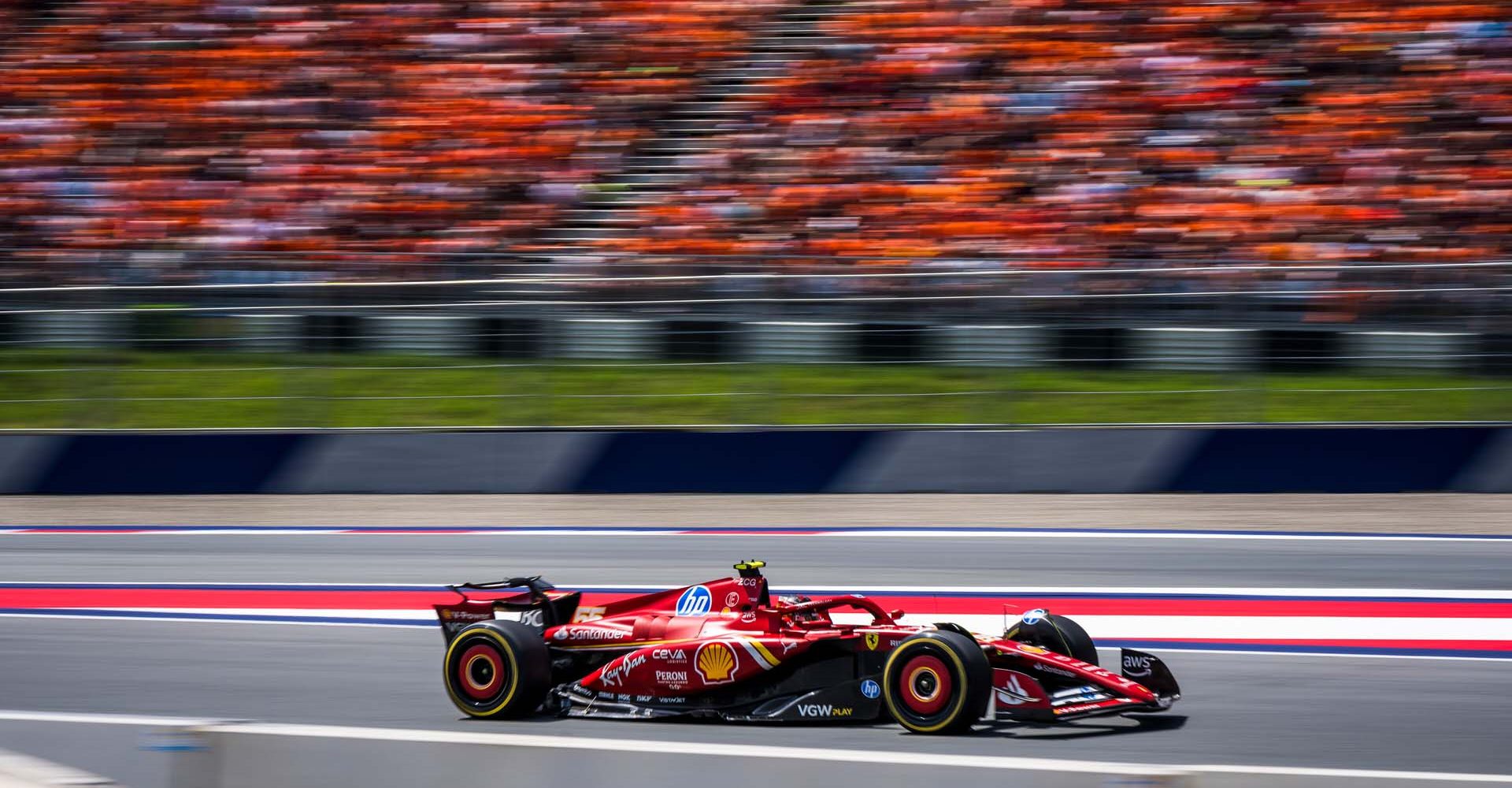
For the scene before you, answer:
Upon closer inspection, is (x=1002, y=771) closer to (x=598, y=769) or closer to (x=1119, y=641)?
(x=598, y=769)

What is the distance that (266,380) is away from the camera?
36.2 ft

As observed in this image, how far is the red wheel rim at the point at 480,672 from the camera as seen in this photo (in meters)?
5.29

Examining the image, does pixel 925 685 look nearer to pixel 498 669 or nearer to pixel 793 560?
pixel 498 669

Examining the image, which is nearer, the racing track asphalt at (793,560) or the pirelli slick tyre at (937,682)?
the pirelli slick tyre at (937,682)

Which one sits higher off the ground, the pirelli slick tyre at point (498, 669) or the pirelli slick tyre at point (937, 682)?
the pirelli slick tyre at point (498, 669)

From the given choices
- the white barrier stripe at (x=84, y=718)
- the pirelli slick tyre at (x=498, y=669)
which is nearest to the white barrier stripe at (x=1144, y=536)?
the pirelli slick tyre at (x=498, y=669)

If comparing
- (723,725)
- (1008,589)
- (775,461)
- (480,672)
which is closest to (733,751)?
(723,725)

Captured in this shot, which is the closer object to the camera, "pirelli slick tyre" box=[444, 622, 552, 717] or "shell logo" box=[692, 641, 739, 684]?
"shell logo" box=[692, 641, 739, 684]

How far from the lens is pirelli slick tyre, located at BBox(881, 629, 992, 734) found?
4691mm

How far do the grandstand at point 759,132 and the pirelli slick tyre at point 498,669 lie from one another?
6.19 meters

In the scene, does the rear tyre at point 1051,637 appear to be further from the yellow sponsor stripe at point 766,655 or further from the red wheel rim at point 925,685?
the yellow sponsor stripe at point 766,655

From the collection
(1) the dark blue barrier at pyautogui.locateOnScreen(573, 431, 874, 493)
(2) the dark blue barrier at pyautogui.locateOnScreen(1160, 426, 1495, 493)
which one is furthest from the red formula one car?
(1) the dark blue barrier at pyautogui.locateOnScreen(573, 431, 874, 493)

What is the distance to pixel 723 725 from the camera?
5.23 meters

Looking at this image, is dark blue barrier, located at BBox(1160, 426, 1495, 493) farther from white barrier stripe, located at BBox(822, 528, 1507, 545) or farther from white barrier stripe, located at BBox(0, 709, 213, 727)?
white barrier stripe, located at BBox(0, 709, 213, 727)
